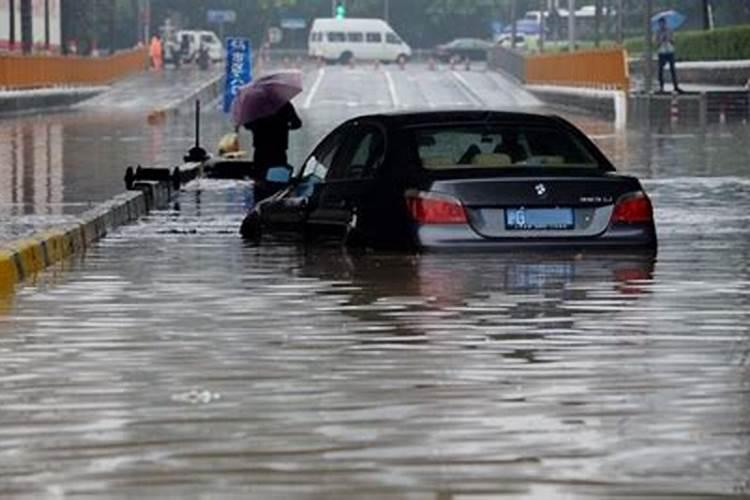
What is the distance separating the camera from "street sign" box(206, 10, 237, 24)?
166 metres

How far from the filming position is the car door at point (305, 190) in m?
20.4

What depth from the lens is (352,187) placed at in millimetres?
19469

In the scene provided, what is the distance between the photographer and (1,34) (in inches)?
3807

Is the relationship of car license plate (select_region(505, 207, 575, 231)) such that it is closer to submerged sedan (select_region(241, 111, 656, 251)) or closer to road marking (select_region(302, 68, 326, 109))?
submerged sedan (select_region(241, 111, 656, 251))

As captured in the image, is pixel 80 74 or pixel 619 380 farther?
pixel 80 74

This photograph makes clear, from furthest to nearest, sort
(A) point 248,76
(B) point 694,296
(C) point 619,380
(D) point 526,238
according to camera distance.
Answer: (A) point 248,76
(D) point 526,238
(B) point 694,296
(C) point 619,380

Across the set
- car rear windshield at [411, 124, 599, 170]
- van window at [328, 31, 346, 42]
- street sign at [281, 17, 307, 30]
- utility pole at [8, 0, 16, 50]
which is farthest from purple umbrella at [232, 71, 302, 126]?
street sign at [281, 17, 307, 30]

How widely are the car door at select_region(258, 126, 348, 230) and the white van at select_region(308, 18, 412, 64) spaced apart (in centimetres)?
12301

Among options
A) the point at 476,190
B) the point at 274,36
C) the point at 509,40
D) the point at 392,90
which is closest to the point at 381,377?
the point at 476,190

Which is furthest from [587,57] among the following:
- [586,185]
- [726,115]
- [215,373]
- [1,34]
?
[215,373]

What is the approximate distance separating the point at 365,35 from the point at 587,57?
68259mm

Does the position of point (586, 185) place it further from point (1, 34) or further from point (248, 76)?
point (1, 34)

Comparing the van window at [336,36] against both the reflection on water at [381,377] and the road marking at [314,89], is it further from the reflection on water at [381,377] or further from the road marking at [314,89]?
the reflection on water at [381,377]

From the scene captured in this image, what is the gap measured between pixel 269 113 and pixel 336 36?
118378 millimetres
